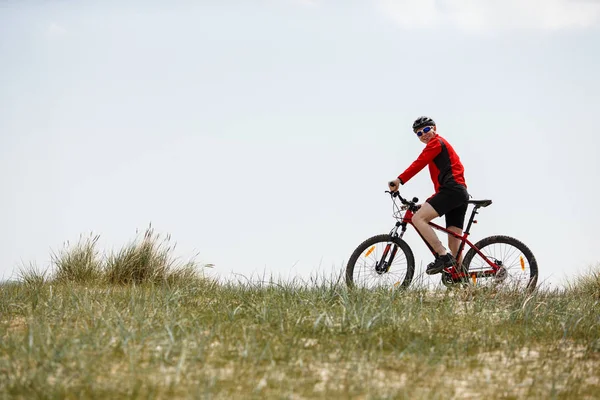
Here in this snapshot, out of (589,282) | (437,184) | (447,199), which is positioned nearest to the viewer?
(447,199)

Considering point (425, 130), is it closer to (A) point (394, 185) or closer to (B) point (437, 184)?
(B) point (437, 184)

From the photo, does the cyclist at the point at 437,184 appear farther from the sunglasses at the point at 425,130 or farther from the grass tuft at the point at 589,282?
the grass tuft at the point at 589,282

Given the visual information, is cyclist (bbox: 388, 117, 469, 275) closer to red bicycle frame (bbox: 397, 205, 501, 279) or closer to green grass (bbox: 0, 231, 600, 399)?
red bicycle frame (bbox: 397, 205, 501, 279)

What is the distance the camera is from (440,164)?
7902mm

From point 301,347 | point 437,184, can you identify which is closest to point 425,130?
point 437,184

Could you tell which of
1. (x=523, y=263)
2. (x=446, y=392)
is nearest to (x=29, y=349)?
(x=446, y=392)

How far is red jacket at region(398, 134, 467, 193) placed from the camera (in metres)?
7.84

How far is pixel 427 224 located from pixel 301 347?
348 cm

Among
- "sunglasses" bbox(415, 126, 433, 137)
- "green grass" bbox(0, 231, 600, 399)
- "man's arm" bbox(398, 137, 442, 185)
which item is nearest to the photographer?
"green grass" bbox(0, 231, 600, 399)

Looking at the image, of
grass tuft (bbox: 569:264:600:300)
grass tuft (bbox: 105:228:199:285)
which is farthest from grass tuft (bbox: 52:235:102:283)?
grass tuft (bbox: 569:264:600:300)

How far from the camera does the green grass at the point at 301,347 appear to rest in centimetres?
405

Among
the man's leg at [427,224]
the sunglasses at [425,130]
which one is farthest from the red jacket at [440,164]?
the man's leg at [427,224]

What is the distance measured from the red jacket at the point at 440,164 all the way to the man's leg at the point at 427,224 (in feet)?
0.90

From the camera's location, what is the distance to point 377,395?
12.6 feet
